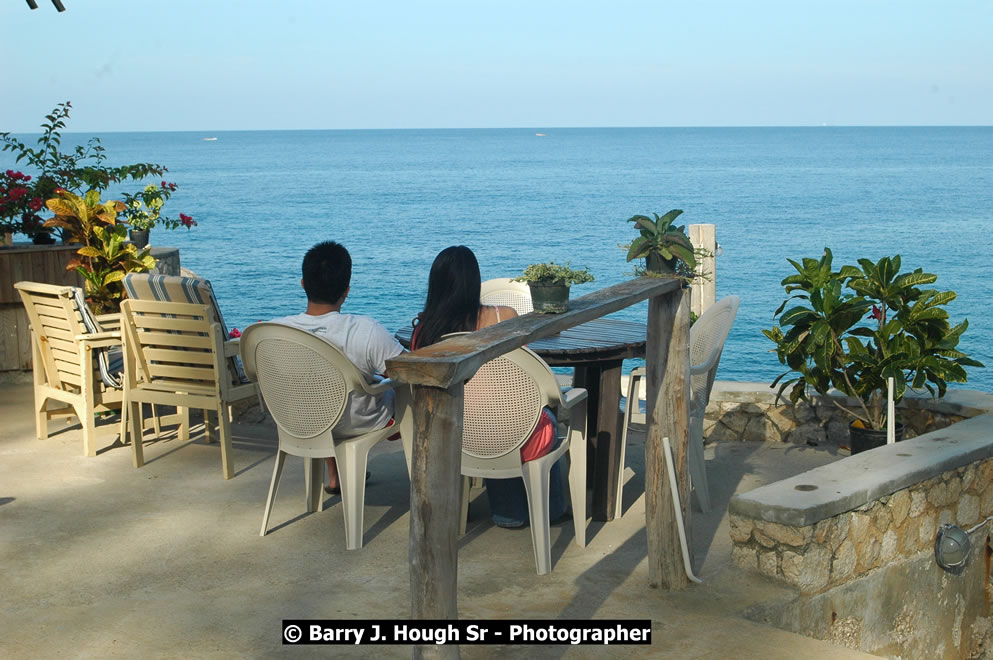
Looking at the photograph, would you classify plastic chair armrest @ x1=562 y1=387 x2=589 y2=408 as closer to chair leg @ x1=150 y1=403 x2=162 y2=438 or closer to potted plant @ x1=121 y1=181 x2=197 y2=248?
chair leg @ x1=150 y1=403 x2=162 y2=438

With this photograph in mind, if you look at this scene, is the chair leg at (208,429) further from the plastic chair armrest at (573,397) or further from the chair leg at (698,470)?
the chair leg at (698,470)

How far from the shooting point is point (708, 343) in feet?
15.8

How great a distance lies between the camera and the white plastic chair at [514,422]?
390 centimetres

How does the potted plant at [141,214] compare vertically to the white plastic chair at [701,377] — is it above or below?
above

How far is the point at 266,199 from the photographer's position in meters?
56.5

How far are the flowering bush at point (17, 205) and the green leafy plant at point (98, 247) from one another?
3.87 ft

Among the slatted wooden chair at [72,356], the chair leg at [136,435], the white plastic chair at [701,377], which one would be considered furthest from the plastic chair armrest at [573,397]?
the slatted wooden chair at [72,356]

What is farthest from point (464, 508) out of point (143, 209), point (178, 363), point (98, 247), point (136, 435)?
point (143, 209)

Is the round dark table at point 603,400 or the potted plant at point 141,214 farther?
the potted plant at point 141,214

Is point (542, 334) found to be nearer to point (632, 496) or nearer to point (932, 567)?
point (632, 496)

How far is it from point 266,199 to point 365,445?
54231 mm

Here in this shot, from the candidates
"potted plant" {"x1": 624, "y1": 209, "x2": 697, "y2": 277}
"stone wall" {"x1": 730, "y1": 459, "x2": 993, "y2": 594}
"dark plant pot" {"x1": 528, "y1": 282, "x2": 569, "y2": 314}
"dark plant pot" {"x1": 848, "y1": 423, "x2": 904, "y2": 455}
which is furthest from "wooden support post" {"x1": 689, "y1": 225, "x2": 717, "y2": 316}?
"dark plant pot" {"x1": 528, "y1": 282, "x2": 569, "y2": 314}

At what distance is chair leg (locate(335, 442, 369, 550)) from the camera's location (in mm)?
4125

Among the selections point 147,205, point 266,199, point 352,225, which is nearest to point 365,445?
point 147,205
